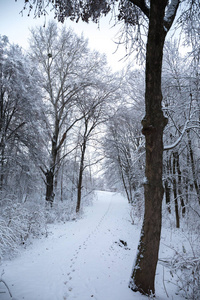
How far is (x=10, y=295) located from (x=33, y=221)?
3468 millimetres

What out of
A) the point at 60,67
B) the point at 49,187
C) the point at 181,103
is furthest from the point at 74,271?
the point at 60,67

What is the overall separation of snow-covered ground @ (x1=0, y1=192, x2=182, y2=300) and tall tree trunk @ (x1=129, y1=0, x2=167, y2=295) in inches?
12.4

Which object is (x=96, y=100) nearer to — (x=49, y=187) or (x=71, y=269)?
(x=49, y=187)

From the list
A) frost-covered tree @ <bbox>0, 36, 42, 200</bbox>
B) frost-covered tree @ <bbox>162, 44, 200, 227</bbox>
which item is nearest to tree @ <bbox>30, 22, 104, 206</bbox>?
frost-covered tree @ <bbox>0, 36, 42, 200</bbox>

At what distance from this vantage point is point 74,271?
3.54m

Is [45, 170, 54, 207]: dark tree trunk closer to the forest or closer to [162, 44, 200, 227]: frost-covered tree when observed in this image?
the forest

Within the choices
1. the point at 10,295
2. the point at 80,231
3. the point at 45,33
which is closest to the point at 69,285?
the point at 10,295

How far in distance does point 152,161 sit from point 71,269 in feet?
11.2

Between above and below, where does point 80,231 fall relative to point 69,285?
below

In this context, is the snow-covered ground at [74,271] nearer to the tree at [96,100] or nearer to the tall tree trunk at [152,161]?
the tall tree trunk at [152,161]

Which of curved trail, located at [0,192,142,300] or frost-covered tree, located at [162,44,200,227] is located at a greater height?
frost-covered tree, located at [162,44,200,227]

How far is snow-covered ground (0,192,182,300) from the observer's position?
2.70 m

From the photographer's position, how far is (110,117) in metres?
10.4

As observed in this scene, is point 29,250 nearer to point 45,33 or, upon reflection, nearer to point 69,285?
point 69,285
